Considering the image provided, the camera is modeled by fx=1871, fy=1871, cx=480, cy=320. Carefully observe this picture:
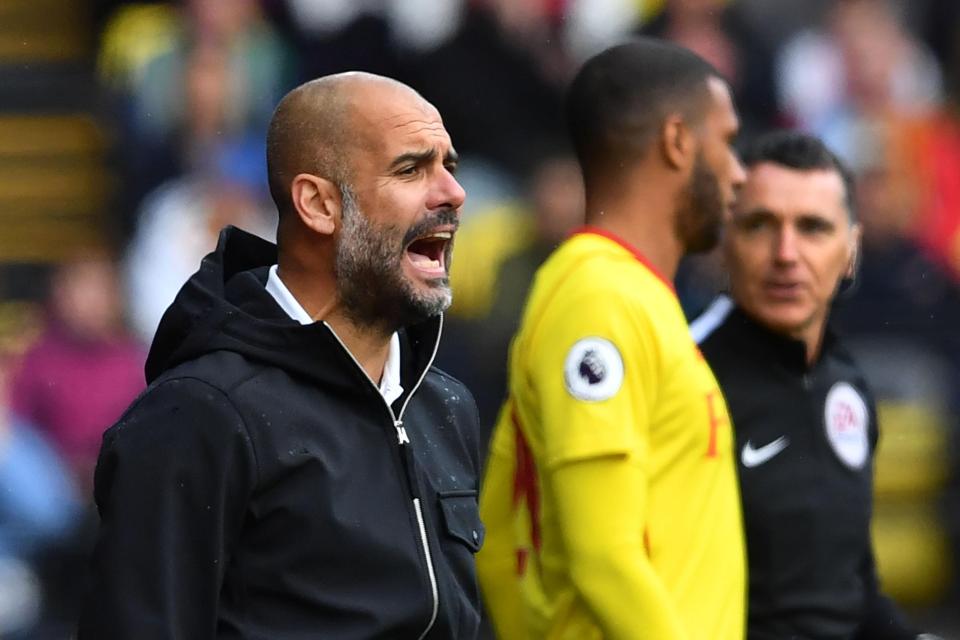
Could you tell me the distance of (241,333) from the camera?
3.02 metres

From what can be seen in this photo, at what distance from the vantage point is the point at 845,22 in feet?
31.4

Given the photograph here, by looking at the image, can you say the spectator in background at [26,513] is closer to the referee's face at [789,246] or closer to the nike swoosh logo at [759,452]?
the referee's face at [789,246]

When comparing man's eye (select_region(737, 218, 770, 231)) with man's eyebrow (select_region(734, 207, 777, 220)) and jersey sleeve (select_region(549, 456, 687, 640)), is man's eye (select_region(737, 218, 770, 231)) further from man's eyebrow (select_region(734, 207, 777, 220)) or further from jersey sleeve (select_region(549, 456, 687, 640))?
jersey sleeve (select_region(549, 456, 687, 640))

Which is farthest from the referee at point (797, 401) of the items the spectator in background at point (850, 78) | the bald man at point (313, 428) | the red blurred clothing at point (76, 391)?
the spectator in background at point (850, 78)

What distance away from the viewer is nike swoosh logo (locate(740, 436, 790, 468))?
432 cm

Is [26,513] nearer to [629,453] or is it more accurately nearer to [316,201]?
[629,453]

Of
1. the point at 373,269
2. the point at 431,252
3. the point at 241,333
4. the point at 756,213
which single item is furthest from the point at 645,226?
the point at 241,333

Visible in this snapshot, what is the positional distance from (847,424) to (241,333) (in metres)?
1.99

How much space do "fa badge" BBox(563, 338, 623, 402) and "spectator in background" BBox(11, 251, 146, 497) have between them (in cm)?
439

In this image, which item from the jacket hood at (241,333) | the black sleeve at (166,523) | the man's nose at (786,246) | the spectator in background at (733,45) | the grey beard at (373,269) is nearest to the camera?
the black sleeve at (166,523)

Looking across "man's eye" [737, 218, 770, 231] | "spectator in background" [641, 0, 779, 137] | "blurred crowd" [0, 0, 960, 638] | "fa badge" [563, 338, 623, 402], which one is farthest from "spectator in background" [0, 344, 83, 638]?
"fa badge" [563, 338, 623, 402]

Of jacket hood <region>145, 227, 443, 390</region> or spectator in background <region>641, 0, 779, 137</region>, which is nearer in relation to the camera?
jacket hood <region>145, 227, 443, 390</region>

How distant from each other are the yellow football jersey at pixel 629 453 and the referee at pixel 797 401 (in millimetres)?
317

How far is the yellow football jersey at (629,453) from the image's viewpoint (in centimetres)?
369
